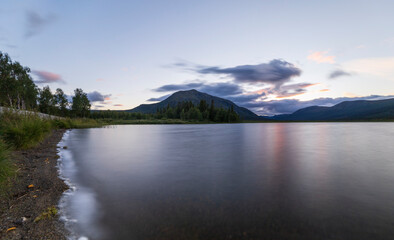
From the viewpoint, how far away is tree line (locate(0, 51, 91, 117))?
2426 inches

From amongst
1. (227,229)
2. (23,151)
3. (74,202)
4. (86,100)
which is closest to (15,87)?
(86,100)

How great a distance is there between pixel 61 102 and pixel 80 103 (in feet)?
55.1

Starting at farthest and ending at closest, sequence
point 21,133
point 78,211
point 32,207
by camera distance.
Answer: point 21,133 < point 78,211 < point 32,207

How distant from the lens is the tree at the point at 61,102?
113 m

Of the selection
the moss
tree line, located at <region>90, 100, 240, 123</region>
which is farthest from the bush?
tree line, located at <region>90, 100, 240, 123</region>

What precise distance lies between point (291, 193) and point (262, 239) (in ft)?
11.3

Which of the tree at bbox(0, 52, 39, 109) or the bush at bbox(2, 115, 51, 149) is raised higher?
the tree at bbox(0, 52, 39, 109)

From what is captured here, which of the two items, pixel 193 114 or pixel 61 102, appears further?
pixel 193 114

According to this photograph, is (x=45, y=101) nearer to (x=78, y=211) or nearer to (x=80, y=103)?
(x=80, y=103)

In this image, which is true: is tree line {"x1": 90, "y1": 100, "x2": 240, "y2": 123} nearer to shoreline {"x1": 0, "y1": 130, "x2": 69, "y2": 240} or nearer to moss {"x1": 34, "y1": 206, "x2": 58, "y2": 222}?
shoreline {"x1": 0, "y1": 130, "x2": 69, "y2": 240}

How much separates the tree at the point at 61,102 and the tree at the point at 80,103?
1014 centimetres

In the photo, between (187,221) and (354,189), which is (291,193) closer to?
(354,189)

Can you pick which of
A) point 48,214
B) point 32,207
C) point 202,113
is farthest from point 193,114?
point 48,214

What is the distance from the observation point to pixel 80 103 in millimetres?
106375
